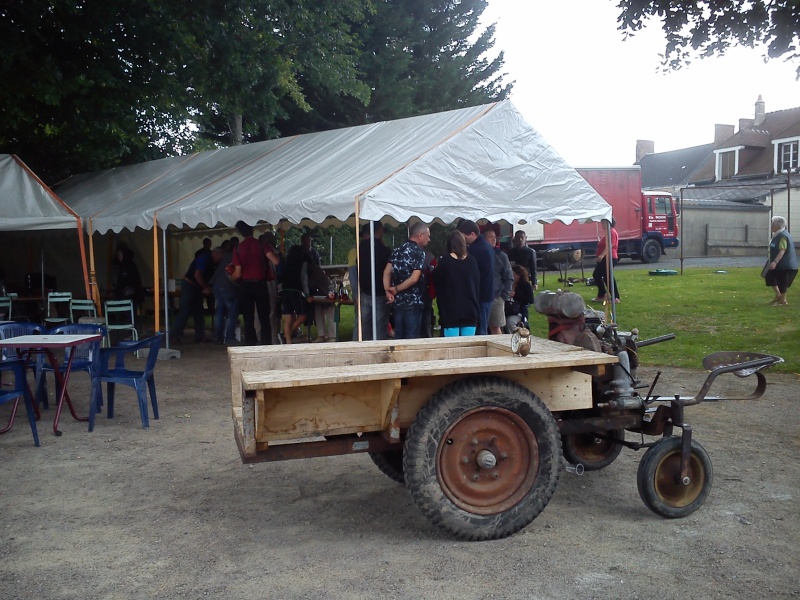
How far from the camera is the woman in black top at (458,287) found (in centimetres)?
789

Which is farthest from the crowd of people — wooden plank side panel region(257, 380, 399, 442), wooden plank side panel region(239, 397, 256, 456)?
wooden plank side panel region(239, 397, 256, 456)

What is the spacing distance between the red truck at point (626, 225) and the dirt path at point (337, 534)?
2011 centimetres

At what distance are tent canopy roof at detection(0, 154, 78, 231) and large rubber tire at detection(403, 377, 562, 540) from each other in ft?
28.4

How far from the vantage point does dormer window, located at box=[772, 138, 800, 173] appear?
129ft

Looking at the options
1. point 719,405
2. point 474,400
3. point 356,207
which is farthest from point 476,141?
point 474,400

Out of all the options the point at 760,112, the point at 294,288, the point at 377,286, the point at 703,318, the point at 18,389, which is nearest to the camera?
the point at 18,389

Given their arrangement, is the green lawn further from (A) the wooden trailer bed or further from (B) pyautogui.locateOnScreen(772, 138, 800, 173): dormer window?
(B) pyautogui.locateOnScreen(772, 138, 800, 173): dormer window

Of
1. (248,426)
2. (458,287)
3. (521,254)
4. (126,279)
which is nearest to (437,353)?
(248,426)

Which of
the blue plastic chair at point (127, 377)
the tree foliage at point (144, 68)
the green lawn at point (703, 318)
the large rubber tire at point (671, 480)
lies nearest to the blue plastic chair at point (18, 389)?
the blue plastic chair at point (127, 377)

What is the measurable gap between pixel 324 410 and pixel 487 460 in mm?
909

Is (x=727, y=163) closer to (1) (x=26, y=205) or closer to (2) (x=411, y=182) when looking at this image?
(2) (x=411, y=182)

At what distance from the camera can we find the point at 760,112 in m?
44.4

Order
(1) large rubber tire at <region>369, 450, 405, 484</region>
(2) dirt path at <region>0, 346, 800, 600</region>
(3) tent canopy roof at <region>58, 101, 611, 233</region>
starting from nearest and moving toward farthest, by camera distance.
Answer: (2) dirt path at <region>0, 346, 800, 600</region> → (1) large rubber tire at <region>369, 450, 405, 484</region> → (3) tent canopy roof at <region>58, 101, 611, 233</region>

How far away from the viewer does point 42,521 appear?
4.85m
